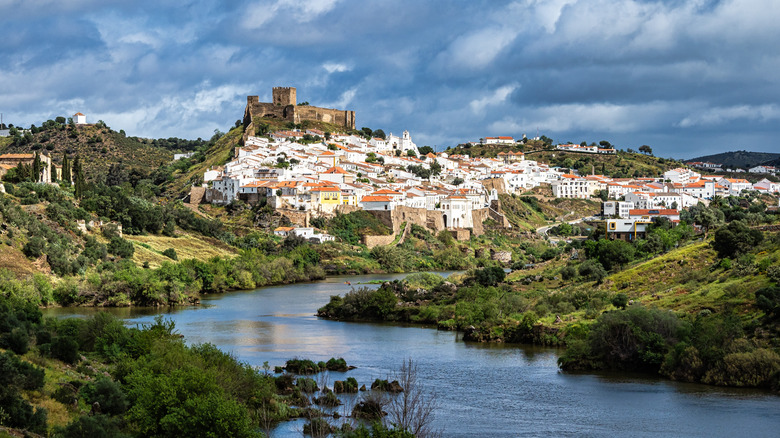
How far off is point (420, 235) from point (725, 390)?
173 feet

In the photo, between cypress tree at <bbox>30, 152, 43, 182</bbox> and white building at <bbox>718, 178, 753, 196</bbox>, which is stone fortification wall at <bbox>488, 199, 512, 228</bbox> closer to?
white building at <bbox>718, 178, 753, 196</bbox>

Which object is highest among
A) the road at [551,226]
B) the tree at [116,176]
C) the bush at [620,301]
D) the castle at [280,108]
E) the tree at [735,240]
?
the castle at [280,108]

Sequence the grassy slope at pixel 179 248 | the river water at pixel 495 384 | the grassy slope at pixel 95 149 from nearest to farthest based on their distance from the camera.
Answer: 1. the river water at pixel 495 384
2. the grassy slope at pixel 179 248
3. the grassy slope at pixel 95 149

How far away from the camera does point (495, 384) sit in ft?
93.7

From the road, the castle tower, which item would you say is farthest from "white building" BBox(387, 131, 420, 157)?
the road

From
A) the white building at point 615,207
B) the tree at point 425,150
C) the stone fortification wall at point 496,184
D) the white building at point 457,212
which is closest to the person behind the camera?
the white building at point 457,212

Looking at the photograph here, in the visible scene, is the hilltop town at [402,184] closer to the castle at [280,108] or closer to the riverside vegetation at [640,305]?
the castle at [280,108]

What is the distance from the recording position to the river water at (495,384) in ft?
76.9

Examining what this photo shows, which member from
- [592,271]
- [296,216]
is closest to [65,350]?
[592,271]

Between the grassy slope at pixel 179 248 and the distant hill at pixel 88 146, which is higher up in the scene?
the distant hill at pixel 88 146

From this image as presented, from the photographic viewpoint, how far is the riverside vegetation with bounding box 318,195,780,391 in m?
28.8

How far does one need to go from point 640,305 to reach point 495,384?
27.0 feet

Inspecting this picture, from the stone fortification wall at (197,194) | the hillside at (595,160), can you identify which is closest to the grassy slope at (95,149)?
the stone fortification wall at (197,194)

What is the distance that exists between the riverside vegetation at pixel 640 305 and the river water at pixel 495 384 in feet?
3.14
